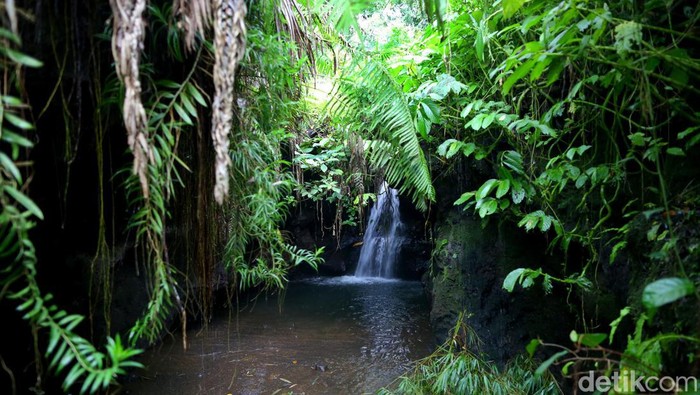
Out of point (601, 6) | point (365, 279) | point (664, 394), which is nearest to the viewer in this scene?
point (664, 394)

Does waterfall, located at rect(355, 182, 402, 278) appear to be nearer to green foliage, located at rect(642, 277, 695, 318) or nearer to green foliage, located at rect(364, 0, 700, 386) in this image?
green foliage, located at rect(364, 0, 700, 386)

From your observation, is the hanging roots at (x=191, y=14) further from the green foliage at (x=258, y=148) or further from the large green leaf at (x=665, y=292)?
the large green leaf at (x=665, y=292)

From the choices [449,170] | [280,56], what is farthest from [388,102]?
[280,56]

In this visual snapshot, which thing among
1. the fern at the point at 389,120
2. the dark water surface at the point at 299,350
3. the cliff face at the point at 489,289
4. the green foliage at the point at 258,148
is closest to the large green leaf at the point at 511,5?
the green foliage at the point at 258,148

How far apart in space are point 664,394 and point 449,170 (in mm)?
2698

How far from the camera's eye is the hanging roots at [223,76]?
1.50 metres

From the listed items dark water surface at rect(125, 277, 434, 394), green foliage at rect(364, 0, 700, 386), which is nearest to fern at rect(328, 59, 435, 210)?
green foliage at rect(364, 0, 700, 386)

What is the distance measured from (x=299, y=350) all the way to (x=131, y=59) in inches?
143

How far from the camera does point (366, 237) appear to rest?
8508 millimetres

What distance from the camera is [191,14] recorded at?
1.62 m

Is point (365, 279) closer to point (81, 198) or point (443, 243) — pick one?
point (443, 243)

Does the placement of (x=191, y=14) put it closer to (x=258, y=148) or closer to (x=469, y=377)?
(x=258, y=148)

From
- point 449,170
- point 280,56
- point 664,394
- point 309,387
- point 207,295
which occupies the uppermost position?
point 280,56

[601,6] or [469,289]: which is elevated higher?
[601,6]
